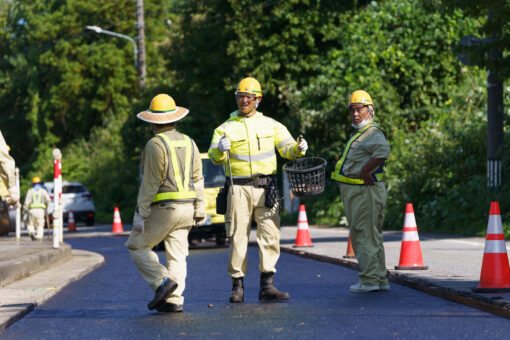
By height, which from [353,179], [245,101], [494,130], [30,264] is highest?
[494,130]

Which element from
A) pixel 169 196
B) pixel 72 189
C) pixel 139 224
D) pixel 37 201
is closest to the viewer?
pixel 139 224

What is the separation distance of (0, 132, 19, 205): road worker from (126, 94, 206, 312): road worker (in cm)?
98

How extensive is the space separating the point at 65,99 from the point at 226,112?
22037mm

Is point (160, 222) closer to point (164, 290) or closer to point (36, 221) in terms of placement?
point (164, 290)

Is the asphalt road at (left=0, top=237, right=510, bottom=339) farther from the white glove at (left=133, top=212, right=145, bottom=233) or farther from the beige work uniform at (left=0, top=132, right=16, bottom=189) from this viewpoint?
the beige work uniform at (left=0, top=132, right=16, bottom=189)

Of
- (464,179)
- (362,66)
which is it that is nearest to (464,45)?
(464,179)

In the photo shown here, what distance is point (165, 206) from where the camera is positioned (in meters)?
7.94

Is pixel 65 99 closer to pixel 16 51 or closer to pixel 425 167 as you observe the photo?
pixel 16 51

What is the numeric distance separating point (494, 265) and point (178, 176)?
9.34 feet

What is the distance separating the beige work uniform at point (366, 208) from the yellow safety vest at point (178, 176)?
6.35 ft

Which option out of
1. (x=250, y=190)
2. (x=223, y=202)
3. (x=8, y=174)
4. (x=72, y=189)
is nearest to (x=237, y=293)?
(x=223, y=202)

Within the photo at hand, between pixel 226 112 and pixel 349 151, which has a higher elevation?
pixel 226 112

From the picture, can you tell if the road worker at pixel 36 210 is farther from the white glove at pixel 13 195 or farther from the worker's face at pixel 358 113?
the white glove at pixel 13 195

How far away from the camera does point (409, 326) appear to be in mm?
6922
